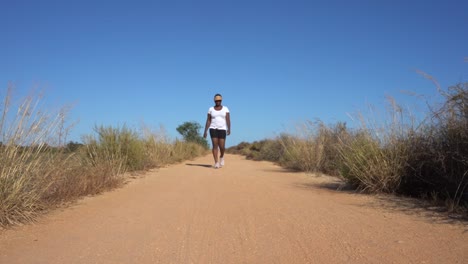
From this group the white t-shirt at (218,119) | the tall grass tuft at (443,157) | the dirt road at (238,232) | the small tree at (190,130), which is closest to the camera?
the dirt road at (238,232)

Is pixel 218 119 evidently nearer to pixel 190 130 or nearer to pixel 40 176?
pixel 40 176

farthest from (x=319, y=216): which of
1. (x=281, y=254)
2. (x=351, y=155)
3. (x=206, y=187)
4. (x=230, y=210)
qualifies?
(x=206, y=187)

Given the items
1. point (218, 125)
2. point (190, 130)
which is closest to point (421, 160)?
point (218, 125)

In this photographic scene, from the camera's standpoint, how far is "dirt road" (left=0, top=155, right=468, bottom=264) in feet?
11.1

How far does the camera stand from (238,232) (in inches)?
163

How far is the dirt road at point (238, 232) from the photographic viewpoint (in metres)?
3.38

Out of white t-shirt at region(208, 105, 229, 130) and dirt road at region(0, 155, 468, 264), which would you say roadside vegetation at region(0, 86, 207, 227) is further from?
white t-shirt at region(208, 105, 229, 130)

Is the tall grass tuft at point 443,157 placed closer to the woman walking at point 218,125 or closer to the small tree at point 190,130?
the woman walking at point 218,125

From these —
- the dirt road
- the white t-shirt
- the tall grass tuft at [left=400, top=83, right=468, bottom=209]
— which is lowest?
the dirt road

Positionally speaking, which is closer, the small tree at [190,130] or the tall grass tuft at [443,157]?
the tall grass tuft at [443,157]

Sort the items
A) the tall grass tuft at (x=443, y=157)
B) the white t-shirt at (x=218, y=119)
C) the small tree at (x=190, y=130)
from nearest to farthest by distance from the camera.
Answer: the tall grass tuft at (x=443, y=157), the white t-shirt at (x=218, y=119), the small tree at (x=190, y=130)

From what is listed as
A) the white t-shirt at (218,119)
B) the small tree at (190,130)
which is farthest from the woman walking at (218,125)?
the small tree at (190,130)

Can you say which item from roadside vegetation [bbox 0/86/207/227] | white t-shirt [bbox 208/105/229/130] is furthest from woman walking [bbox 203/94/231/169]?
roadside vegetation [bbox 0/86/207/227]

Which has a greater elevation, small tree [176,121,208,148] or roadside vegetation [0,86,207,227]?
small tree [176,121,208,148]
